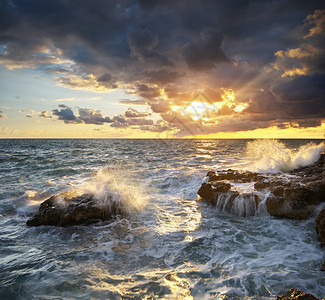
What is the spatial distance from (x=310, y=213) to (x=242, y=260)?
3582 millimetres

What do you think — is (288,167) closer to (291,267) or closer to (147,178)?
(147,178)

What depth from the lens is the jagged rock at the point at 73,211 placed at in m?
6.78

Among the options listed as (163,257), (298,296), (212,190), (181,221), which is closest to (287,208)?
(212,190)

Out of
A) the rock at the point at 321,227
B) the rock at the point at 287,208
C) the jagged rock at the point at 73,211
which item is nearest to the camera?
the rock at the point at 321,227

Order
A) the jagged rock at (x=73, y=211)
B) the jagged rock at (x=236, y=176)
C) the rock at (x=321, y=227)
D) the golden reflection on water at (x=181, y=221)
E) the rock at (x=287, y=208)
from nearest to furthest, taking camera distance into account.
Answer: the rock at (x=321, y=227) → the golden reflection on water at (x=181, y=221) → the rock at (x=287, y=208) → the jagged rock at (x=73, y=211) → the jagged rock at (x=236, y=176)

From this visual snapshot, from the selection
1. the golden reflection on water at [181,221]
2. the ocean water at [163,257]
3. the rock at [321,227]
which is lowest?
the golden reflection on water at [181,221]

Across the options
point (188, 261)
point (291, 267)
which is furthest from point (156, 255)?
point (291, 267)

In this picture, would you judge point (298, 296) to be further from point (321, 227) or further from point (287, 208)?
point (287, 208)

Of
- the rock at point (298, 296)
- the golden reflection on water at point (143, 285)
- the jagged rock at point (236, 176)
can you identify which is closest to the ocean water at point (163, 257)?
the golden reflection on water at point (143, 285)

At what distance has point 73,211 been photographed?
7.02 meters

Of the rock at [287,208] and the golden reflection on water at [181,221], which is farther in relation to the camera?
the rock at [287,208]

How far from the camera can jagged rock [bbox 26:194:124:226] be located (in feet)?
22.2

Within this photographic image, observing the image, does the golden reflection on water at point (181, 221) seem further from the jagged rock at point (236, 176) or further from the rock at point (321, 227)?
the jagged rock at point (236, 176)

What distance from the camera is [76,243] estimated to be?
5598 mm
